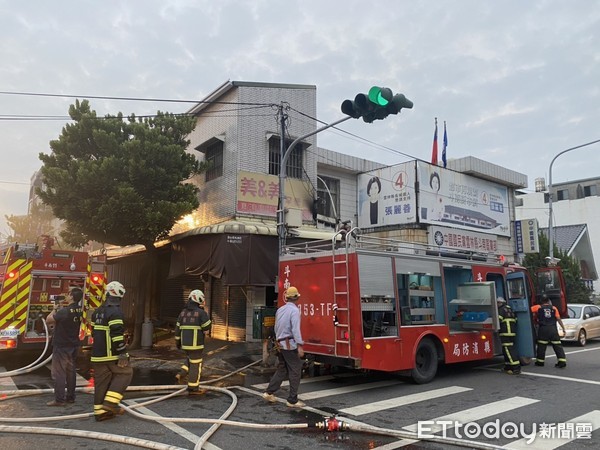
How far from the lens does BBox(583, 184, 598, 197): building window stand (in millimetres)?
45875

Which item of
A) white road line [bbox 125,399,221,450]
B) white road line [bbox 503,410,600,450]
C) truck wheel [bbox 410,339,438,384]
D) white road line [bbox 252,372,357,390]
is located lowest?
white road line [bbox 503,410,600,450]

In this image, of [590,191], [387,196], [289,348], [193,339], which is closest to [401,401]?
[289,348]

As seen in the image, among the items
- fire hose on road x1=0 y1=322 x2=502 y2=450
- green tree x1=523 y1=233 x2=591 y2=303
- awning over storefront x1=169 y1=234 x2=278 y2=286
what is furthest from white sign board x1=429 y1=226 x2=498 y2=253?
fire hose on road x1=0 y1=322 x2=502 y2=450

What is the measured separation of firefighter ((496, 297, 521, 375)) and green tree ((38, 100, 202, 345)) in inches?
328

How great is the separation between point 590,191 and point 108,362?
51.3 metres

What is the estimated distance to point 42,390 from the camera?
714cm

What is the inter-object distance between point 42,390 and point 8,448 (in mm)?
2722

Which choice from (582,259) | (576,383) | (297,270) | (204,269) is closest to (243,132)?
(204,269)

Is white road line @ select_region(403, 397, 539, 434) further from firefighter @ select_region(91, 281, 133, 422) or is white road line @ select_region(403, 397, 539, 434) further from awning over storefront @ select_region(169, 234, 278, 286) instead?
awning over storefront @ select_region(169, 234, 278, 286)

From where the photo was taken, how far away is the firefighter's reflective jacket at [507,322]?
9.40 m

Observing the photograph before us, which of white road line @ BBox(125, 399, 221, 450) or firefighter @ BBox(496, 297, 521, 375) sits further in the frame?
firefighter @ BBox(496, 297, 521, 375)

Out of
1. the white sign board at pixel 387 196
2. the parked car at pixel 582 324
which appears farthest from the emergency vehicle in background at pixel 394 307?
the white sign board at pixel 387 196
